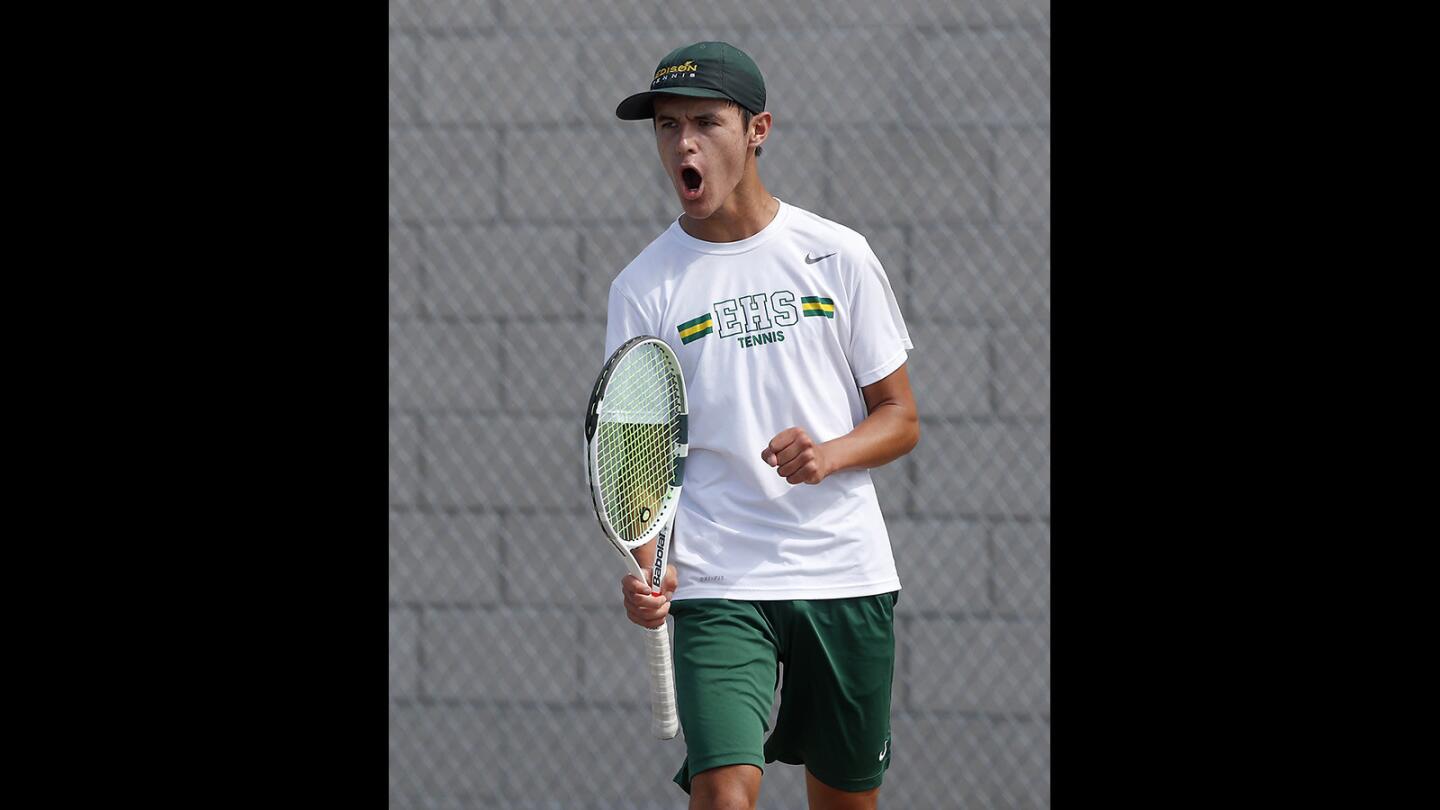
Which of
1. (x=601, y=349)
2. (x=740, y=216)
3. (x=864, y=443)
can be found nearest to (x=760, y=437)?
(x=864, y=443)

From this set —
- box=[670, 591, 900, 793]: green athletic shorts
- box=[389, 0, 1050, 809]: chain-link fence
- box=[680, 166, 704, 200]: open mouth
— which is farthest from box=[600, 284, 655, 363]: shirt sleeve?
box=[389, 0, 1050, 809]: chain-link fence

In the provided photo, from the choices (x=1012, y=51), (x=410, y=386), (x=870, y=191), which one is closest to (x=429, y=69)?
(x=410, y=386)

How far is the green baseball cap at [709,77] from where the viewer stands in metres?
3.08

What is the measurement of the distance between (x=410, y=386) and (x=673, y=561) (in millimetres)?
1324

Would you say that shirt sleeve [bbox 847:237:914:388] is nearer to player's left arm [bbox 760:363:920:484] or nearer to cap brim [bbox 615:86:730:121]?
player's left arm [bbox 760:363:920:484]

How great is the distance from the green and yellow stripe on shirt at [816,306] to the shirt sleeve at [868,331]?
0.17 ft

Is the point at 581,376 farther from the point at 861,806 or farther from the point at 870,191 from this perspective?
the point at 861,806

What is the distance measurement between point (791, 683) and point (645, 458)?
21.6 inches

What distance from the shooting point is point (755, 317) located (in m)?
3.16

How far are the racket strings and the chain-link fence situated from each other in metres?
1.03

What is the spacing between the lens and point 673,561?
3.18 m

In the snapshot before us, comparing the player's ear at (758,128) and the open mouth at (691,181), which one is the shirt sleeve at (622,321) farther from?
the player's ear at (758,128)

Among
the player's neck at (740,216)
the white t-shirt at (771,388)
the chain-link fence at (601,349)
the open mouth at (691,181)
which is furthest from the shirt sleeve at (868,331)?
the chain-link fence at (601,349)

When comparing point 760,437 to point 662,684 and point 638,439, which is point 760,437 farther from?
point 662,684
